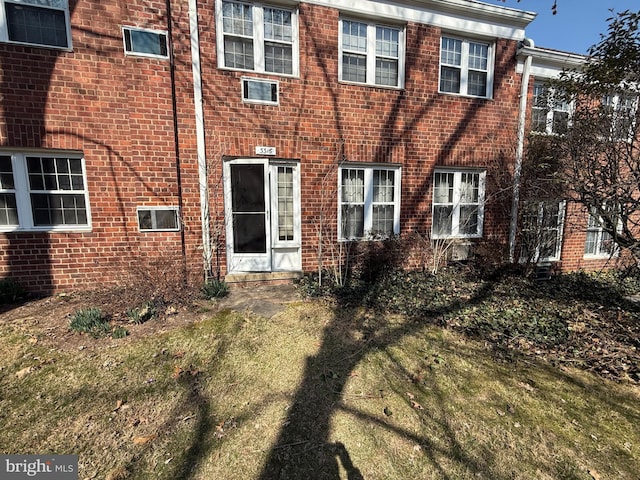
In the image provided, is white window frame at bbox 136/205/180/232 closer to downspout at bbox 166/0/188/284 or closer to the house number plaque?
downspout at bbox 166/0/188/284

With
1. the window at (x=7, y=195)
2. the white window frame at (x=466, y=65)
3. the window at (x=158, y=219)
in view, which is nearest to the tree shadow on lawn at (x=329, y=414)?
the window at (x=158, y=219)

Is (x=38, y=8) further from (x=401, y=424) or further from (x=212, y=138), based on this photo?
(x=401, y=424)

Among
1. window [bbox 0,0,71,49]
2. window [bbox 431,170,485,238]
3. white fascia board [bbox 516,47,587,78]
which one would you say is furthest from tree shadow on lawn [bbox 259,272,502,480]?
white fascia board [bbox 516,47,587,78]

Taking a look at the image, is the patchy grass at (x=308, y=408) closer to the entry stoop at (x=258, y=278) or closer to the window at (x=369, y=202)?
the entry stoop at (x=258, y=278)

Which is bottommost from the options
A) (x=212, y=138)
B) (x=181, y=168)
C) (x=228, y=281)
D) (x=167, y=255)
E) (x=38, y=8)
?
(x=228, y=281)

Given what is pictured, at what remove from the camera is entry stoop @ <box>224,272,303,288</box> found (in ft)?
20.9

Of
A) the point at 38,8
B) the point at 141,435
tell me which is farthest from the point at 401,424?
the point at 38,8

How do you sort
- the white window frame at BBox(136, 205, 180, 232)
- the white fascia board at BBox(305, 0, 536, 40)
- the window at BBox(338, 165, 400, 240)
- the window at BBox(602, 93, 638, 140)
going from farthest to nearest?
the window at BBox(338, 165, 400, 240) → the white fascia board at BBox(305, 0, 536, 40) → the white window frame at BBox(136, 205, 180, 232) → the window at BBox(602, 93, 638, 140)

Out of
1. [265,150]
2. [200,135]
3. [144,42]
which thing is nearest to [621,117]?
[265,150]

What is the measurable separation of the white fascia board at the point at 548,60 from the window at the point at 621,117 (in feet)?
11.9

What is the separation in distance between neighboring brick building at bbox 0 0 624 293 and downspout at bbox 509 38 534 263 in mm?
163

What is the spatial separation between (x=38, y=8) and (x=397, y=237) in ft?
27.2

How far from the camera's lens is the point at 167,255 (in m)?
6.04

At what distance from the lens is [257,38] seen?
610 centimetres
